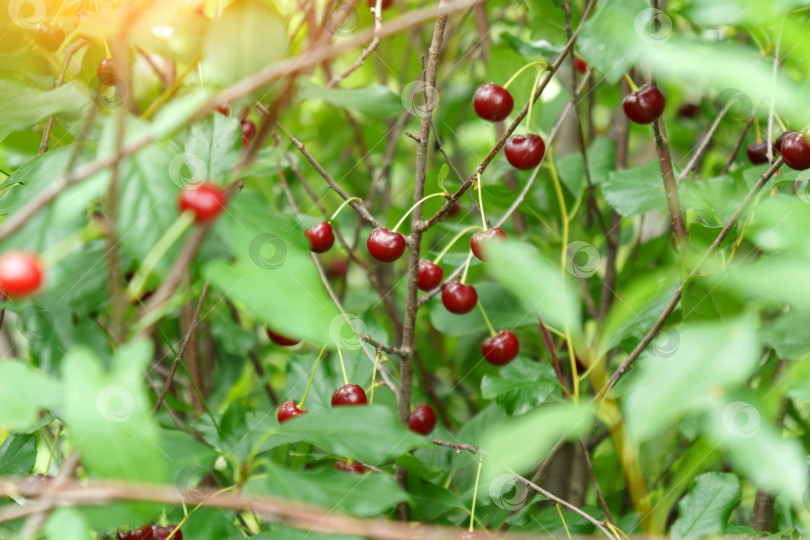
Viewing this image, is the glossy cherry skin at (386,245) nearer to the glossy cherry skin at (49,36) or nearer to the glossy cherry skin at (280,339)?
the glossy cherry skin at (280,339)

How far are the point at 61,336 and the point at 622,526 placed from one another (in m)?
0.70

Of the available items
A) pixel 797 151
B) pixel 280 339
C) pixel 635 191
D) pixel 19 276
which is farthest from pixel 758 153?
pixel 19 276

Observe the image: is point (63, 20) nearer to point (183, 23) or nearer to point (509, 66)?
point (183, 23)

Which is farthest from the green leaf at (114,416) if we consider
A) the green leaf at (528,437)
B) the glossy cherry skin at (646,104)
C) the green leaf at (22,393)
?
the glossy cherry skin at (646,104)

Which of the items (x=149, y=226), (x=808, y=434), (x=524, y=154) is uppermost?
(x=524, y=154)

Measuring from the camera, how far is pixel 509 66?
1.02 meters

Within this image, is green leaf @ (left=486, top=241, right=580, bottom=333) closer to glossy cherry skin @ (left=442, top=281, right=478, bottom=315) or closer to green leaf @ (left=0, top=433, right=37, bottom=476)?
glossy cherry skin @ (left=442, top=281, right=478, bottom=315)

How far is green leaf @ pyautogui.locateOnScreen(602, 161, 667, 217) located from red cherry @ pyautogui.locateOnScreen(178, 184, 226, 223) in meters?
0.60

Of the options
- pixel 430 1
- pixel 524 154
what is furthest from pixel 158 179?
pixel 430 1

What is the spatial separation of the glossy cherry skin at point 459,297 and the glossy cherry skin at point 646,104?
0.29 meters

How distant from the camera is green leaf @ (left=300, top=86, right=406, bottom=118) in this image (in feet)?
1.96

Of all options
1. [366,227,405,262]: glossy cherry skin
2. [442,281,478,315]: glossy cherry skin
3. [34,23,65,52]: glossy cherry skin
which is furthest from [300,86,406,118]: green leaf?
[34,23,65,52]: glossy cherry skin

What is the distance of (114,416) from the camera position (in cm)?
34

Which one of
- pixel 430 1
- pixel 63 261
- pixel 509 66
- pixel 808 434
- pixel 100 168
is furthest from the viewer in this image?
pixel 430 1
